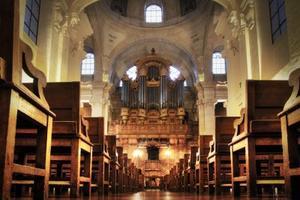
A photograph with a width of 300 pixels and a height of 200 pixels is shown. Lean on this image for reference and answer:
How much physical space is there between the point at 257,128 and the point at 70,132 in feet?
6.24

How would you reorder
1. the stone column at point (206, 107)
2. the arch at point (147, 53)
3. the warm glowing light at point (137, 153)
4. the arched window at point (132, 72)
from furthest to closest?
1. the arched window at point (132, 72)
2. the warm glowing light at point (137, 153)
3. the arch at point (147, 53)
4. the stone column at point (206, 107)

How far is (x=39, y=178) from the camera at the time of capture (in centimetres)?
254

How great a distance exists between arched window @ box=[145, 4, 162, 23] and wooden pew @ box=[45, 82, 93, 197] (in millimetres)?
18365

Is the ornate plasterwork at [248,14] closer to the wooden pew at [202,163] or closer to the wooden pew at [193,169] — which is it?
the wooden pew at [193,169]

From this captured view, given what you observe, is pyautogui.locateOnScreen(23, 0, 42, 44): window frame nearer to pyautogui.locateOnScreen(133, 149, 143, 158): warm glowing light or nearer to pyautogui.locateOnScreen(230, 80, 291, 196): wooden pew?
pyautogui.locateOnScreen(230, 80, 291, 196): wooden pew

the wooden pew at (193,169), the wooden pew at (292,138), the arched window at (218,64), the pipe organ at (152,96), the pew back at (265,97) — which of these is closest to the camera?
the wooden pew at (292,138)

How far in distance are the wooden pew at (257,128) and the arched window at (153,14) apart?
18.5m

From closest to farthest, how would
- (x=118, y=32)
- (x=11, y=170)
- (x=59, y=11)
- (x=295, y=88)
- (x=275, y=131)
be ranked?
(x=11, y=170), (x=295, y=88), (x=275, y=131), (x=59, y=11), (x=118, y=32)

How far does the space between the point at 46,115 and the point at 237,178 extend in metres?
2.40

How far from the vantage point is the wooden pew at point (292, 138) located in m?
2.42

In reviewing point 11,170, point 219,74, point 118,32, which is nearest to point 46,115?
point 11,170

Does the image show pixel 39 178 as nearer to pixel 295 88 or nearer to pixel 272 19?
pixel 295 88

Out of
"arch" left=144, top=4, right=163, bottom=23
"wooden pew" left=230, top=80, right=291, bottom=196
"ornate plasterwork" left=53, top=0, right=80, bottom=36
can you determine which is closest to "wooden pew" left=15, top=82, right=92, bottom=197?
"wooden pew" left=230, top=80, right=291, bottom=196

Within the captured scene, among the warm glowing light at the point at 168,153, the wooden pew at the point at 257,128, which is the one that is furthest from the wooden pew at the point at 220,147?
the warm glowing light at the point at 168,153
